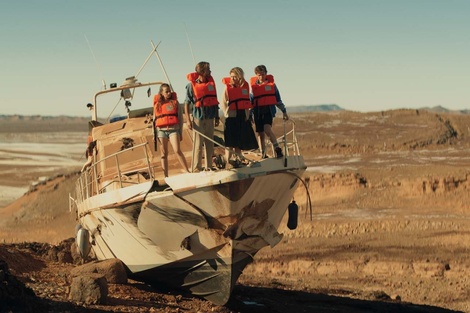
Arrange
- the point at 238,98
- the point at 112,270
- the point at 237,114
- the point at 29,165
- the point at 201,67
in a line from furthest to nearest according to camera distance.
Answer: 1. the point at 29,165
2. the point at 112,270
3. the point at 237,114
4. the point at 238,98
5. the point at 201,67

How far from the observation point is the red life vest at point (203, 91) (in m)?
13.2

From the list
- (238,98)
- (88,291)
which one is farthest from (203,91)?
(88,291)

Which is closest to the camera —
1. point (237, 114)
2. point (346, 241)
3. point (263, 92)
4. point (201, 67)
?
point (201, 67)

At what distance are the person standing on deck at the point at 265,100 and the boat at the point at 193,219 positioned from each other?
0.42 m

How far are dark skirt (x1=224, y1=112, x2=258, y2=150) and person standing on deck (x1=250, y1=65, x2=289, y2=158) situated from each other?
1.30 ft

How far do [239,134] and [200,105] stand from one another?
2.89 ft

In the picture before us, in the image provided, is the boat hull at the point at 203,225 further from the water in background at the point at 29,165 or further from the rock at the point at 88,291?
the water in background at the point at 29,165

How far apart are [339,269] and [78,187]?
9.51 meters

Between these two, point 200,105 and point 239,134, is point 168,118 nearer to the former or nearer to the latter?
point 200,105

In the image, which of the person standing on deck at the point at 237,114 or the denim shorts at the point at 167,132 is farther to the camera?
the denim shorts at the point at 167,132

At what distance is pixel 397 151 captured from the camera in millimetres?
47250

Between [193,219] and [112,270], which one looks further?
[112,270]

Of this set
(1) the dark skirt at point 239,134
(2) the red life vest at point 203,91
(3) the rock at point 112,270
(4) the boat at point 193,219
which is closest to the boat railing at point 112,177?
(4) the boat at point 193,219

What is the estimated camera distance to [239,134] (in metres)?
13.7
